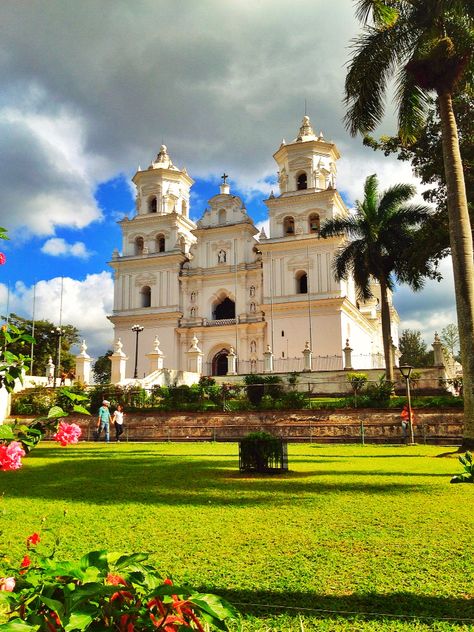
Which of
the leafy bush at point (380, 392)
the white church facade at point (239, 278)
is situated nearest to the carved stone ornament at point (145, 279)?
the white church facade at point (239, 278)

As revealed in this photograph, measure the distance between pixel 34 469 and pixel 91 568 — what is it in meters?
8.24

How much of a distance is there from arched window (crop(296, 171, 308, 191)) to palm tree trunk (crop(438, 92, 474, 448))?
23535 mm

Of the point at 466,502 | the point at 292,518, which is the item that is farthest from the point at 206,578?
the point at 466,502

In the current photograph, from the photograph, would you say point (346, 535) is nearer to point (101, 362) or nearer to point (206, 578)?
point (206, 578)

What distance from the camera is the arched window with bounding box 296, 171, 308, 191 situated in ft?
114

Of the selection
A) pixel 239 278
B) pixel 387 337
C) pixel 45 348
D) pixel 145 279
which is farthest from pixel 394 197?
pixel 45 348

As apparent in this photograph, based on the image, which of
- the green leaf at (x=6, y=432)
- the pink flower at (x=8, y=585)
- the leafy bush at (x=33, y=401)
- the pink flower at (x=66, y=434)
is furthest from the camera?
the leafy bush at (x=33, y=401)

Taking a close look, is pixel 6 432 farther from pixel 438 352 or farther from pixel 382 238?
pixel 438 352

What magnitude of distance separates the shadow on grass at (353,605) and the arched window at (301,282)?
100ft

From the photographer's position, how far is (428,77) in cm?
1180

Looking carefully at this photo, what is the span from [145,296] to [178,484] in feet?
102

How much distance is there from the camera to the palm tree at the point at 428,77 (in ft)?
35.4

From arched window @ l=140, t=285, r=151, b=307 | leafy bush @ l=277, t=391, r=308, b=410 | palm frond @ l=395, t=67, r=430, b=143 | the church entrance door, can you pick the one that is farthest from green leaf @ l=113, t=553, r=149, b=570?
arched window @ l=140, t=285, r=151, b=307

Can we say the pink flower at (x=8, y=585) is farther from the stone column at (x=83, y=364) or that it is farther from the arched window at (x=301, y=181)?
the arched window at (x=301, y=181)
